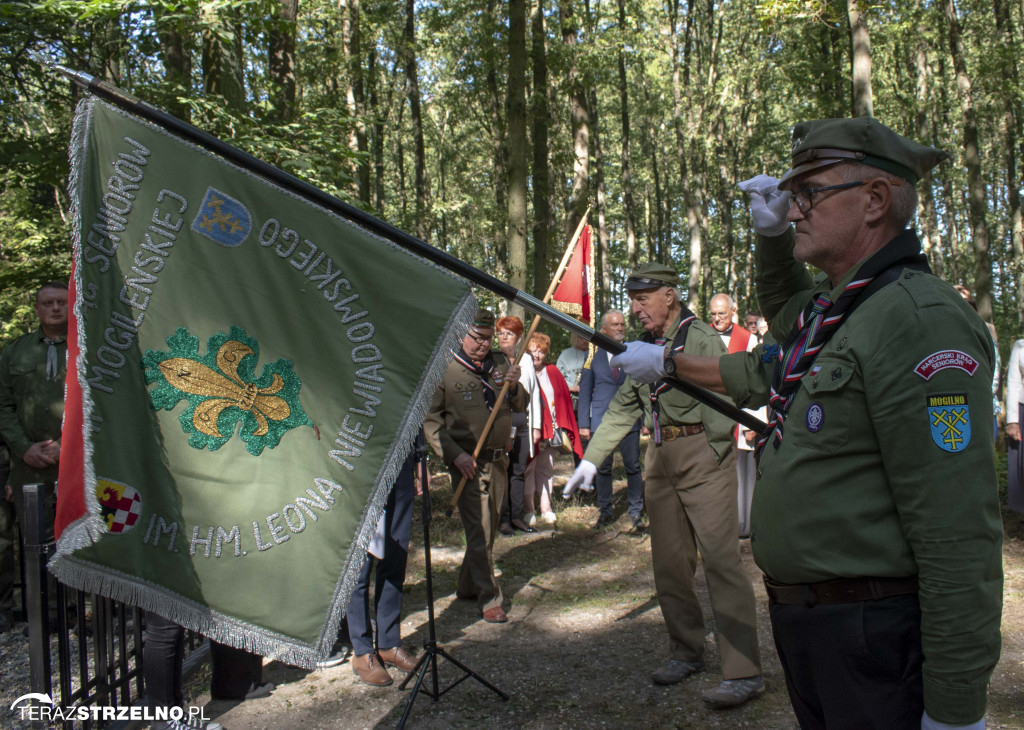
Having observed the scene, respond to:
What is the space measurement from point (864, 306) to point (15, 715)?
4.85 meters

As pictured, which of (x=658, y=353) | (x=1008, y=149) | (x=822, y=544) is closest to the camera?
(x=822, y=544)

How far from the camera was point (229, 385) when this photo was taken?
2645 millimetres

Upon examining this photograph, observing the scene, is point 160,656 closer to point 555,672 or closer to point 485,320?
point 555,672

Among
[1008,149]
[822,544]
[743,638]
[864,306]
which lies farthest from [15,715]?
[1008,149]

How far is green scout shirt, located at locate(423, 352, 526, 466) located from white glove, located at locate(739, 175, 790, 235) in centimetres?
348

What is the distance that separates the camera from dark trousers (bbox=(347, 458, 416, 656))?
4750 mm

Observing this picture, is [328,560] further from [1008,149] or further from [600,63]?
[1008,149]

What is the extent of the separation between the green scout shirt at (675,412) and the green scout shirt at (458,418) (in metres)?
1.21

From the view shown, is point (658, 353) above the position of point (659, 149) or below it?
below

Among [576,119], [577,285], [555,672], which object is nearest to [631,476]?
[577,285]

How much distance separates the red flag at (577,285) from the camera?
8.26 meters

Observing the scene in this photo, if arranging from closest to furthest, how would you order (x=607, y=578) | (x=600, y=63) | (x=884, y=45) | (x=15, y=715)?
(x=15, y=715)
(x=607, y=578)
(x=600, y=63)
(x=884, y=45)

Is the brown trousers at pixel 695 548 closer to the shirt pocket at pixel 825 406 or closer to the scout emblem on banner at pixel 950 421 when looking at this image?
the shirt pocket at pixel 825 406

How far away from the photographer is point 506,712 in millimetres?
4340
